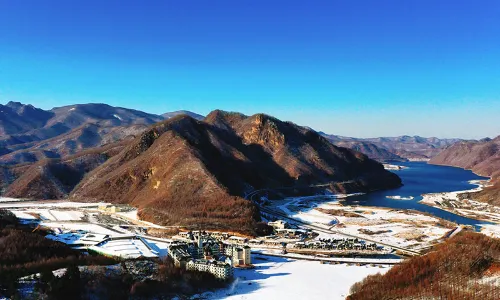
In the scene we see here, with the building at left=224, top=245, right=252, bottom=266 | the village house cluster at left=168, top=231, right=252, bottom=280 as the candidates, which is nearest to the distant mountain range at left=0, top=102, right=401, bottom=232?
the village house cluster at left=168, top=231, right=252, bottom=280

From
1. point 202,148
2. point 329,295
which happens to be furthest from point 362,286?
point 202,148

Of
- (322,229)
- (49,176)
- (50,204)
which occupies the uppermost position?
(49,176)

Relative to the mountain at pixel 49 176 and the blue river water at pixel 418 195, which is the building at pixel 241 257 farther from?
the mountain at pixel 49 176

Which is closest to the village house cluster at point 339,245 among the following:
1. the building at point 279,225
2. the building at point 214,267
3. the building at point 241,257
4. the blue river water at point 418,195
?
the building at point 279,225

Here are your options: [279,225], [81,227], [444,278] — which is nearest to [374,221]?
[279,225]

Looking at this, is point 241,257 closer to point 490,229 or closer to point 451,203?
point 490,229
